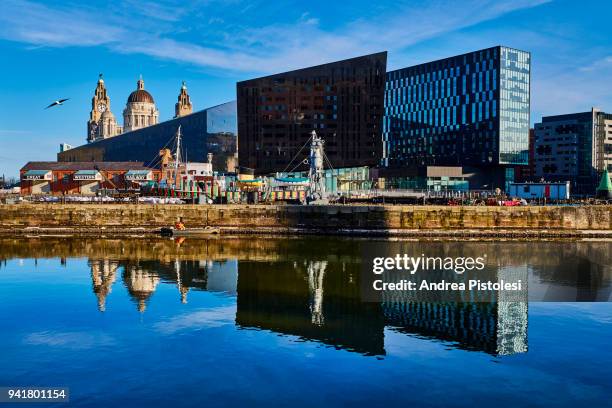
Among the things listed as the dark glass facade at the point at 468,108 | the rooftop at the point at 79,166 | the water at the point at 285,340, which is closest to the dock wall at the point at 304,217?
the water at the point at 285,340

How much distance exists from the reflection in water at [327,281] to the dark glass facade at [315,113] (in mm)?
58147

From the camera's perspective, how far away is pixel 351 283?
50094 mm

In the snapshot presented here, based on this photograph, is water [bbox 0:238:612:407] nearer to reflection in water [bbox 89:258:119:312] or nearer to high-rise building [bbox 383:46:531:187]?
reflection in water [bbox 89:258:119:312]

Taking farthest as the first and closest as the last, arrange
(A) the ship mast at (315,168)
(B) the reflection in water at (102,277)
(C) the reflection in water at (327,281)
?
(A) the ship mast at (315,168) < (B) the reflection in water at (102,277) < (C) the reflection in water at (327,281)

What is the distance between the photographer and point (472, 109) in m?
156

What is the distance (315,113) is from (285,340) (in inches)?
4181

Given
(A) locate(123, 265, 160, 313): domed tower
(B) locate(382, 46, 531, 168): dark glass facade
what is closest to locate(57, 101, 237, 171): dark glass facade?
(B) locate(382, 46, 531, 168): dark glass facade

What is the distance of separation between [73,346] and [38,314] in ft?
28.7

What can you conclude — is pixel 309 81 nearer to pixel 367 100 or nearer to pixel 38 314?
pixel 367 100

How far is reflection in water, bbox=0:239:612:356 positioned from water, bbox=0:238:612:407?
196mm

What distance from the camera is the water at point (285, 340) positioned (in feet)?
85.2

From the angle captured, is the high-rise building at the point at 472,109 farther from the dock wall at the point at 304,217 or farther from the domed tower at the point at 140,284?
the domed tower at the point at 140,284

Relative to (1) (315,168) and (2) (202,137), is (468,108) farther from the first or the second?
(1) (315,168)

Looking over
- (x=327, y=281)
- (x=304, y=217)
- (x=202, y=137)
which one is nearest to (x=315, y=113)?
(x=202, y=137)
